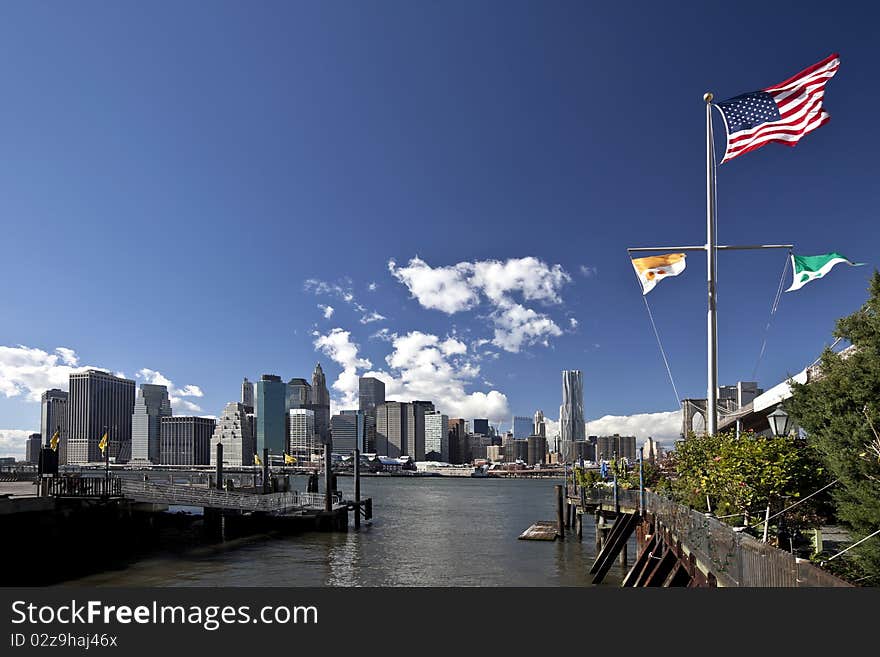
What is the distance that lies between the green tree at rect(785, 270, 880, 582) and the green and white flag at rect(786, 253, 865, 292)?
282 cm

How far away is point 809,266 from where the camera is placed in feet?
71.5

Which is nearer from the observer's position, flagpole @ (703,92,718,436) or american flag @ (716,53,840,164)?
american flag @ (716,53,840,164)

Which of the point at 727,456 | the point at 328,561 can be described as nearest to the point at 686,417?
the point at 328,561

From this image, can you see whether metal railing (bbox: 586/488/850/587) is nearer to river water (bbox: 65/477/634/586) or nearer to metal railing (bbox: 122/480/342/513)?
river water (bbox: 65/477/634/586)

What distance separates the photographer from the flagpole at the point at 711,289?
23.3 m

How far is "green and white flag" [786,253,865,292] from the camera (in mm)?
21219

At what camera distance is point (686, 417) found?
193ft

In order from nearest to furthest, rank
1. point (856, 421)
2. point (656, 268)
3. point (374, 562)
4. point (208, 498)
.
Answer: point (856, 421) < point (656, 268) < point (374, 562) < point (208, 498)

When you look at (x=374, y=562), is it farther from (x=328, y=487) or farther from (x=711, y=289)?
(x=711, y=289)

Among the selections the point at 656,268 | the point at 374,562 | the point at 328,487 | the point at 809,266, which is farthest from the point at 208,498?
the point at 809,266

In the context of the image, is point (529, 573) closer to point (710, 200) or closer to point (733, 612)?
point (710, 200)

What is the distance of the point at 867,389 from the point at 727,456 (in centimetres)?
370

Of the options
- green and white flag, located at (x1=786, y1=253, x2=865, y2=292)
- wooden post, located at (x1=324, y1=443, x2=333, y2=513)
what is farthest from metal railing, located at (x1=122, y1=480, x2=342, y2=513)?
green and white flag, located at (x1=786, y1=253, x2=865, y2=292)

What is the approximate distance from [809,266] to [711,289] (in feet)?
10.2
